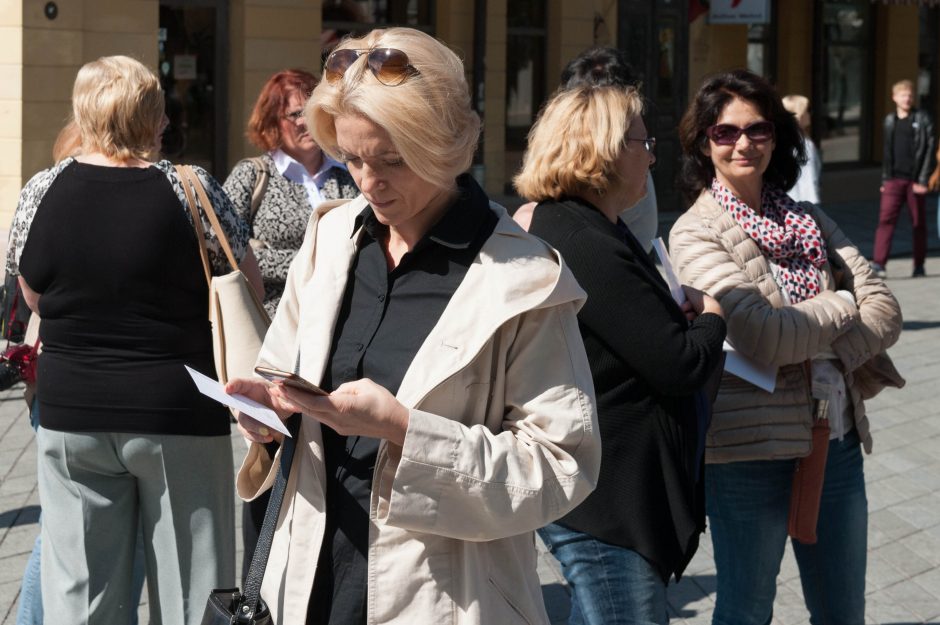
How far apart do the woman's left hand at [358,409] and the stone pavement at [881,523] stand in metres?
2.74

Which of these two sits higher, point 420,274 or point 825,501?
point 420,274

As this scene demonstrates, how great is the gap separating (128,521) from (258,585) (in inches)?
55.6

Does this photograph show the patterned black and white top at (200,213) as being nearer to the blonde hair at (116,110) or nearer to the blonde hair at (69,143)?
the blonde hair at (116,110)

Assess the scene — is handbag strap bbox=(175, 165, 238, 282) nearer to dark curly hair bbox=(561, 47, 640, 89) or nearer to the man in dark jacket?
dark curly hair bbox=(561, 47, 640, 89)

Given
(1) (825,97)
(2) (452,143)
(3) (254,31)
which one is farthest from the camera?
(1) (825,97)

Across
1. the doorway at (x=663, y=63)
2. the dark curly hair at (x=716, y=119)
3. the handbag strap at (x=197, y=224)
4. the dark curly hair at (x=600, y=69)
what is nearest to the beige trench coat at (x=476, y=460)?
the handbag strap at (x=197, y=224)

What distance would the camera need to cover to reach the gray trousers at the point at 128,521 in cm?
363

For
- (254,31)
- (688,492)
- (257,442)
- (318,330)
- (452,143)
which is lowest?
(688,492)

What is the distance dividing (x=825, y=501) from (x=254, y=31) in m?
10.7

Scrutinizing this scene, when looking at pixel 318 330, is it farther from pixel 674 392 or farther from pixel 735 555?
pixel 735 555

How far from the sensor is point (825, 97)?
70.9ft

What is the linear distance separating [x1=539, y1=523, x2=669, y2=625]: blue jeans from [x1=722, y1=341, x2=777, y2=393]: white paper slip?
736mm

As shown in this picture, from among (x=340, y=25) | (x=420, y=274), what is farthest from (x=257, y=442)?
(x=340, y=25)

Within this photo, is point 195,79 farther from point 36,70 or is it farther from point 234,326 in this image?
point 234,326
